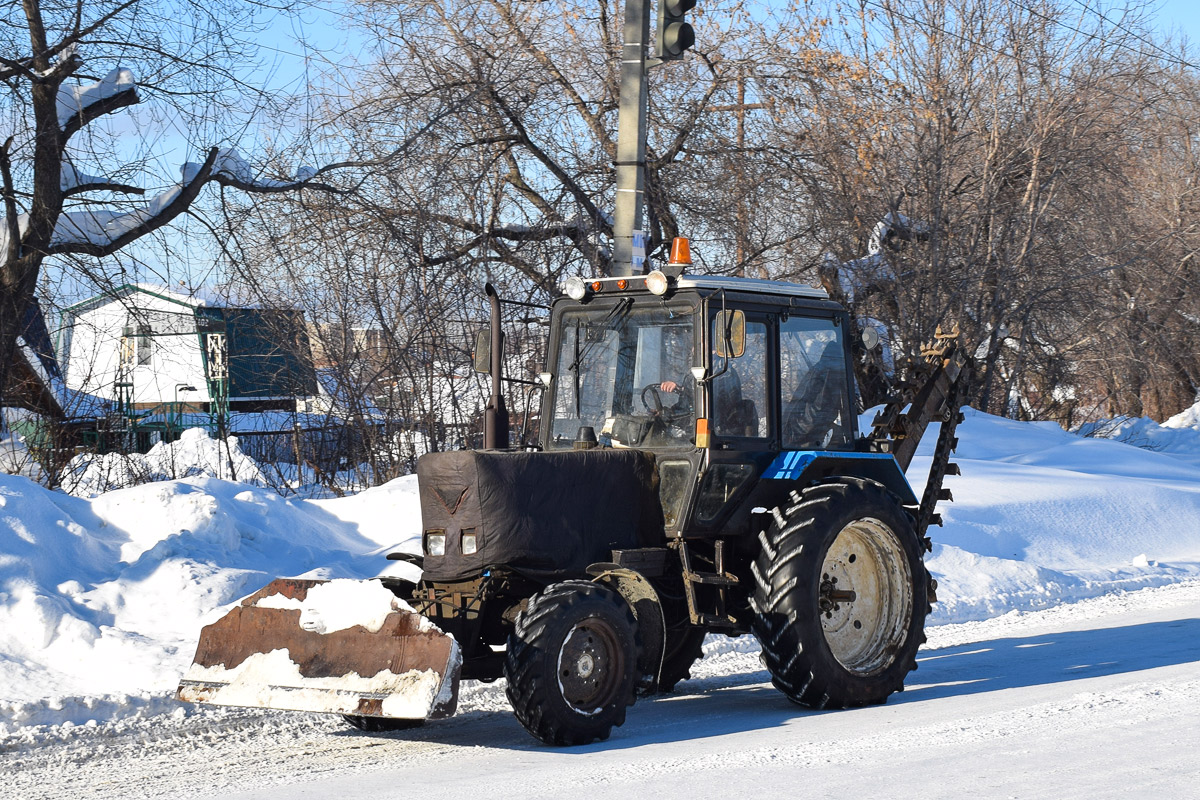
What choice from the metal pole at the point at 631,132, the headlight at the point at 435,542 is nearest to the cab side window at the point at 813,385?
the headlight at the point at 435,542

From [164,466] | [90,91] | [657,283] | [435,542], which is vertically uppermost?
[90,91]

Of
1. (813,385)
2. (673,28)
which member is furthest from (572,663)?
(673,28)

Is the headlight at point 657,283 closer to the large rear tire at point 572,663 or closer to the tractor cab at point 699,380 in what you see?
the tractor cab at point 699,380

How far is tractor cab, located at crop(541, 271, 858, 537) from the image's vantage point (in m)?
6.75

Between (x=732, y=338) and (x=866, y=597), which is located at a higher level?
(x=732, y=338)

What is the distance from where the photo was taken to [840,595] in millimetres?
7062

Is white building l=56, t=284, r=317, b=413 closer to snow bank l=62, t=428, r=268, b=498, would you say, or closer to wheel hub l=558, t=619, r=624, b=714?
snow bank l=62, t=428, r=268, b=498

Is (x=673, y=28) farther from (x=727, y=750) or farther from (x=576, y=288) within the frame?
(x=727, y=750)

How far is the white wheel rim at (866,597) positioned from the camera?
7207mm

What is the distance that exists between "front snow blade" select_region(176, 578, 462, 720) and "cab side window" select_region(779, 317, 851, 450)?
2.51 meters

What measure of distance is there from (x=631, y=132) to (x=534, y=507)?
4.83 metres

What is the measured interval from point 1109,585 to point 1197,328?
58.9 ft

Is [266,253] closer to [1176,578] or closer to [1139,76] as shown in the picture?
[1176,578]

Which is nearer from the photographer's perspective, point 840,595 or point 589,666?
point 589,666
